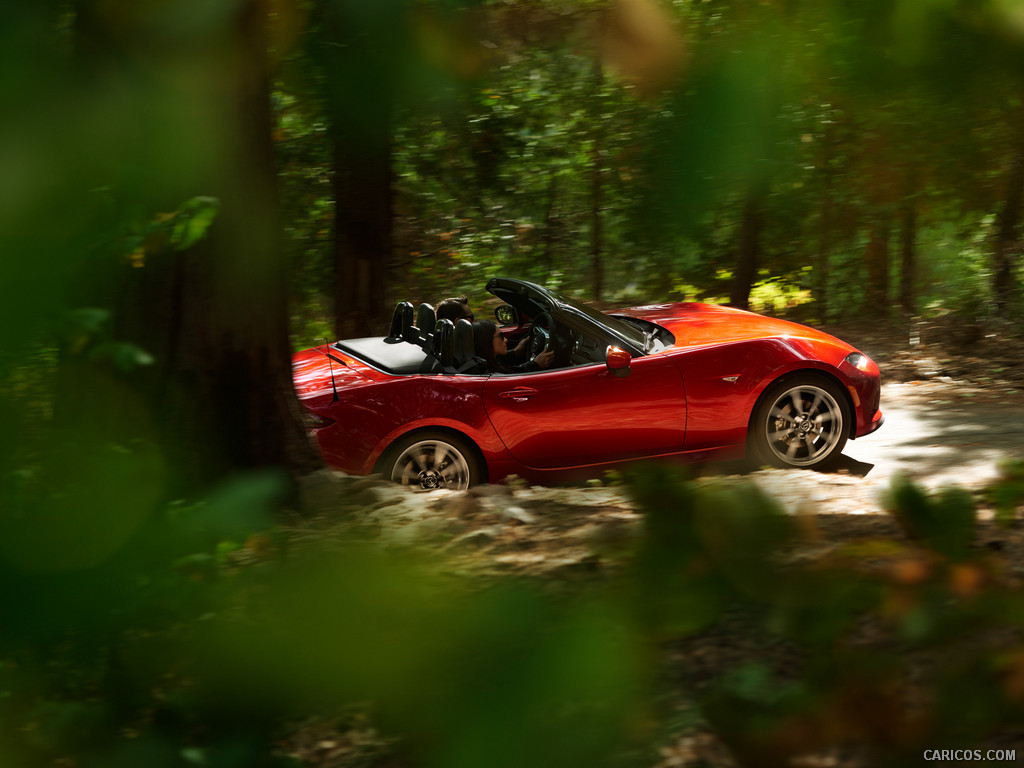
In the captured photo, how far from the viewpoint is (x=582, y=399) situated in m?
5.50

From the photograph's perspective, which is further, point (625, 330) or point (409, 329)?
point (409, 329)

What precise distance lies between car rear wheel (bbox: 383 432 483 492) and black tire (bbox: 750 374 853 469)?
1792mm

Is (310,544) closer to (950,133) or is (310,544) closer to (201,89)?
(201,89)

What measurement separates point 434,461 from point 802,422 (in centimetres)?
236

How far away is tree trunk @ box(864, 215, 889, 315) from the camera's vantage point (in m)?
0.90

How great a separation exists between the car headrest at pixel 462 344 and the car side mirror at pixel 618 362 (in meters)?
0.82

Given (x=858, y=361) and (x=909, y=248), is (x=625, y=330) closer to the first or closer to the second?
(x=858, y=361)

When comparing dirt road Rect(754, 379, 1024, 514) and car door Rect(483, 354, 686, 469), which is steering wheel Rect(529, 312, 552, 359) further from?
dirt road Rect(754, 379, 1024, 514)

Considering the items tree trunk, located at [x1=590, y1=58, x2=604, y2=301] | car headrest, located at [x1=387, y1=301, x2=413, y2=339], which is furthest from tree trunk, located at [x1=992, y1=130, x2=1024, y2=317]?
car headrest, located at [x1=387, y1=301, x2=413, y2=339]

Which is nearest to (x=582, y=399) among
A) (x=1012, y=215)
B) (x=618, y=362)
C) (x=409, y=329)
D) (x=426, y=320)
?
(x=618, y=362)

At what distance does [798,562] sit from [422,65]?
553mm

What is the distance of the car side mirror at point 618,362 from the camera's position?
551 cm

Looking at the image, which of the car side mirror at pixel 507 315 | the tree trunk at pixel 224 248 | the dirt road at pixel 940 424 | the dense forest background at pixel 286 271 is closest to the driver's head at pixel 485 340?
the car side mirror at pixel 507 315

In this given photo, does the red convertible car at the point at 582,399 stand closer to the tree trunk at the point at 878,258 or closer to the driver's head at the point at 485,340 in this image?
the driver's head at the point at 485,340
